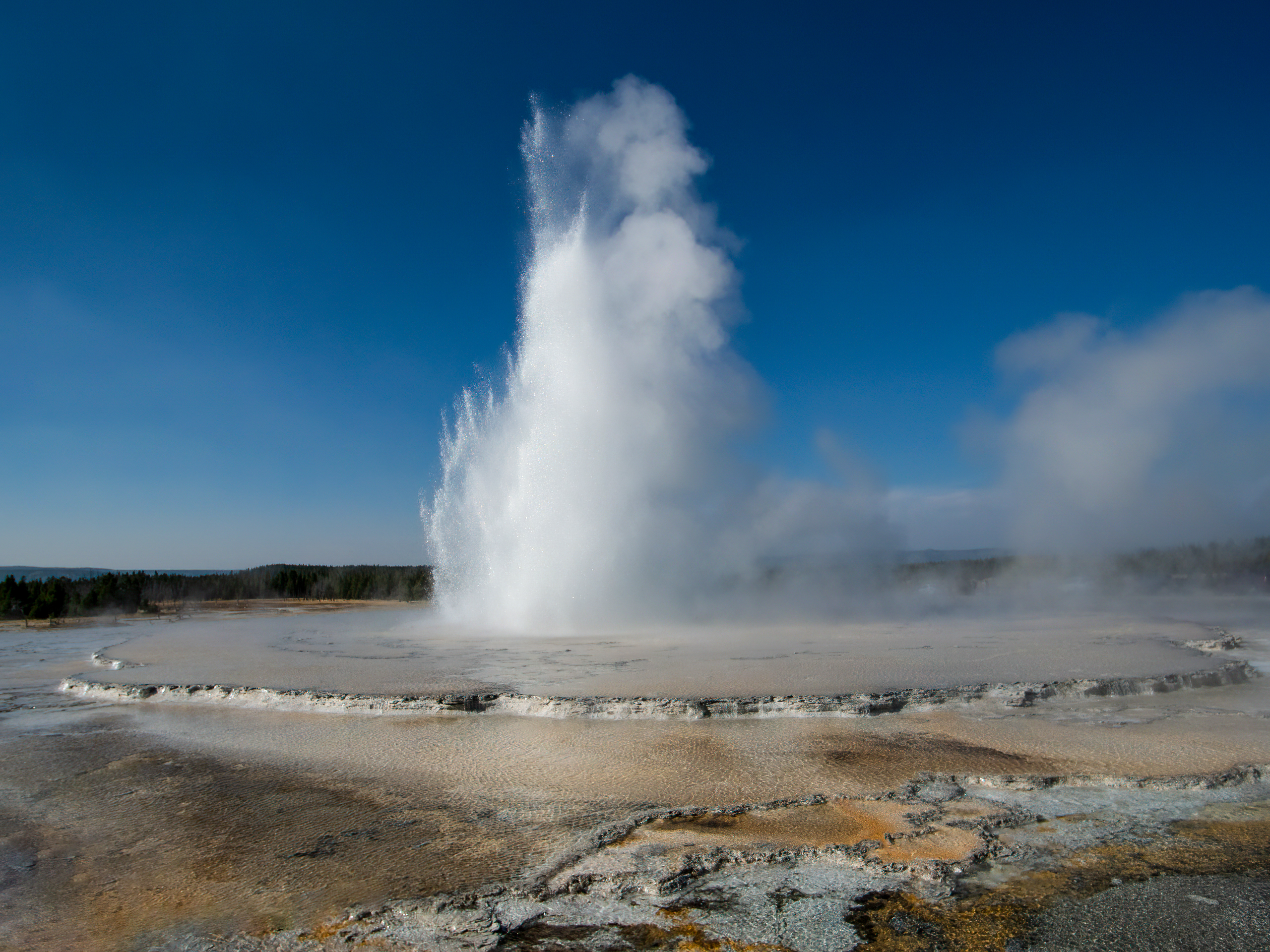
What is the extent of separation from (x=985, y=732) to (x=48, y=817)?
24.6 feet

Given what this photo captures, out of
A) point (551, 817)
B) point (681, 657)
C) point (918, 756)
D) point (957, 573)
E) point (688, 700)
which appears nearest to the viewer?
point (551, 817)

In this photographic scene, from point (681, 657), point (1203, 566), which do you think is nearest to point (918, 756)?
point (681, 657)

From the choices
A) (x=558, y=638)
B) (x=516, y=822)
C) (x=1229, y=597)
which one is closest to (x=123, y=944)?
(x=516, y=822)

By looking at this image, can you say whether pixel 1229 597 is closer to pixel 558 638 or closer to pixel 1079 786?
pixel 558 638

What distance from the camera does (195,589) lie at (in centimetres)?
5184

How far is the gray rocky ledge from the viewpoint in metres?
7.88

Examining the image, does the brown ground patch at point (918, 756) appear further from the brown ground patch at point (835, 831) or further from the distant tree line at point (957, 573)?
the distant tree line at point (957, 573)

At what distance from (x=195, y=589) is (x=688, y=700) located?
5410 cm

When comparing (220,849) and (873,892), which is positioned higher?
(873,892)

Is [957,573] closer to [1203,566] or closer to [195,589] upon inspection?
[1203,566]

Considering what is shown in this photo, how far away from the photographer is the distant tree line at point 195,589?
2962 cm

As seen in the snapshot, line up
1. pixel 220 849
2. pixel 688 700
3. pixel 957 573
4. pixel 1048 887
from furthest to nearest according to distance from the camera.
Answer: pixel 957 573 < pixel 688 700 < pixel 220 849 < pixel 1048 887

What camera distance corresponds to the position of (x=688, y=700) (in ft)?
26.4

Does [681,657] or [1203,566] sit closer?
[681,657]
